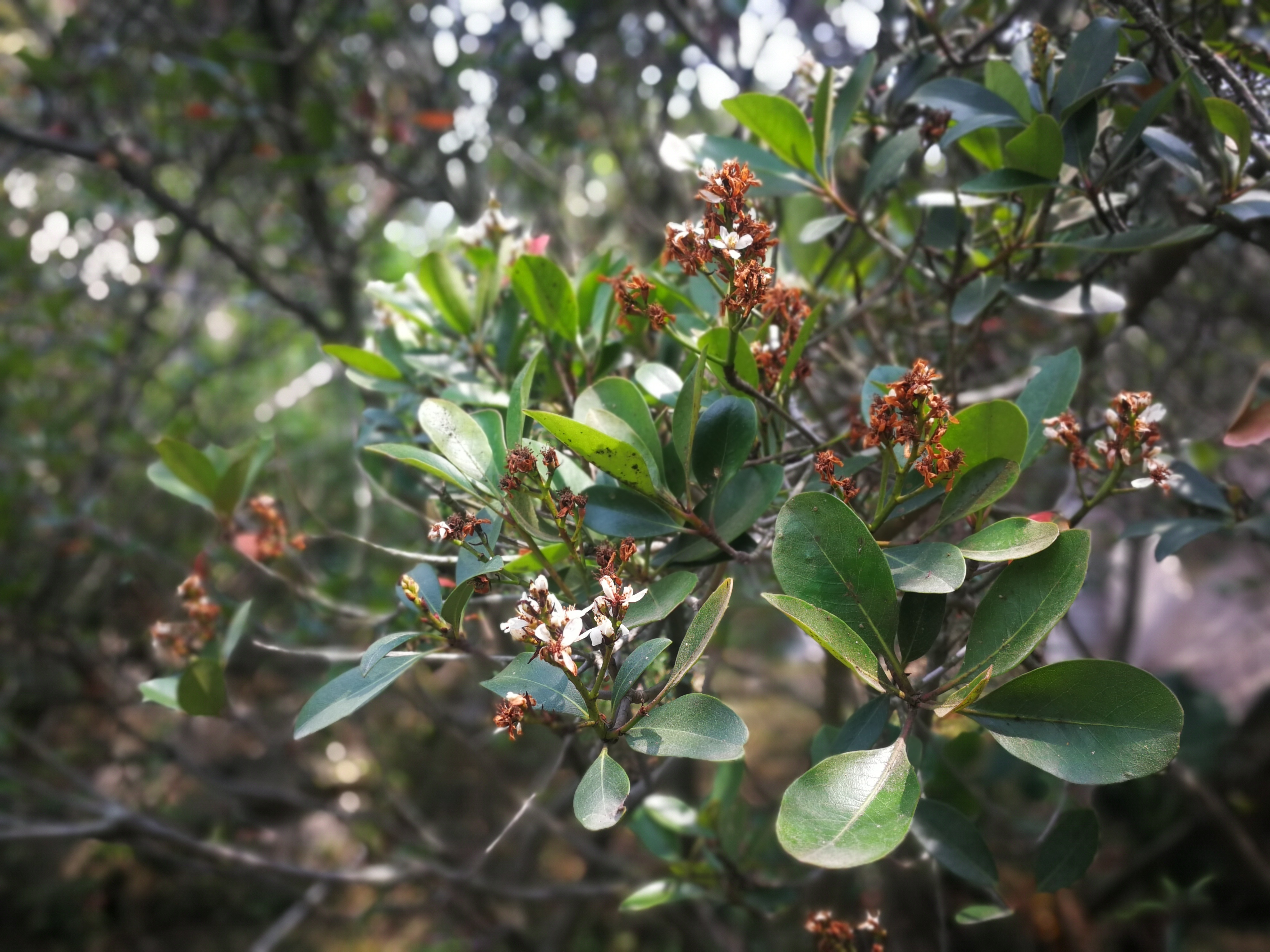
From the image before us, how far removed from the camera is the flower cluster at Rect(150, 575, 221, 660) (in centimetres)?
97

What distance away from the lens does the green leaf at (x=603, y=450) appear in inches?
23.4

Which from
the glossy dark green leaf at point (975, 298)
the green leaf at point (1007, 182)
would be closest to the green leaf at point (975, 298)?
the glossy dark green leaf at point (975, 298)

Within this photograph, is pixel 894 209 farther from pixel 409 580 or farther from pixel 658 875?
pixel 658 875

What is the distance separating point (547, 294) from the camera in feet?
2.75

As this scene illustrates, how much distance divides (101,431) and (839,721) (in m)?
2.58

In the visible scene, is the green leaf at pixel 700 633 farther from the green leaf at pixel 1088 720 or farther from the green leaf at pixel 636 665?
the green leaf at pixel 1088 720

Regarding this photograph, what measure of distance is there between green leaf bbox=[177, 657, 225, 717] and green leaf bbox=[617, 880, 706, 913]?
0.51 meters

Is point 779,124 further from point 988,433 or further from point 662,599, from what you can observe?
point 662,599

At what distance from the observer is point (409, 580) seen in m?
0.68

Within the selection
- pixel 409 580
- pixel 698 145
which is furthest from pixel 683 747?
pixel 698 145

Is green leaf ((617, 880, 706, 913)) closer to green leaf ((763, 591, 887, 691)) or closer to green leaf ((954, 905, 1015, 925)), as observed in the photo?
green leaf ((954, 905, 1015, 925))

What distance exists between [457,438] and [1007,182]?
23.5 inches

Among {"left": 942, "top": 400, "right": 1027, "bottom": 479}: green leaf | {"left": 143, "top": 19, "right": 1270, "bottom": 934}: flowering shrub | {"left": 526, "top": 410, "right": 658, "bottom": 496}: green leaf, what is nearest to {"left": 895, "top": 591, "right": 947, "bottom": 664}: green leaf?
{"left": 143, "top": 19, "right": 1270, "bottom": 934}: flowering shrub

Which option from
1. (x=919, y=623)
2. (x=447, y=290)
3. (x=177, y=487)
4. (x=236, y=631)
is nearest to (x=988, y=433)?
(x=919, y=623)
